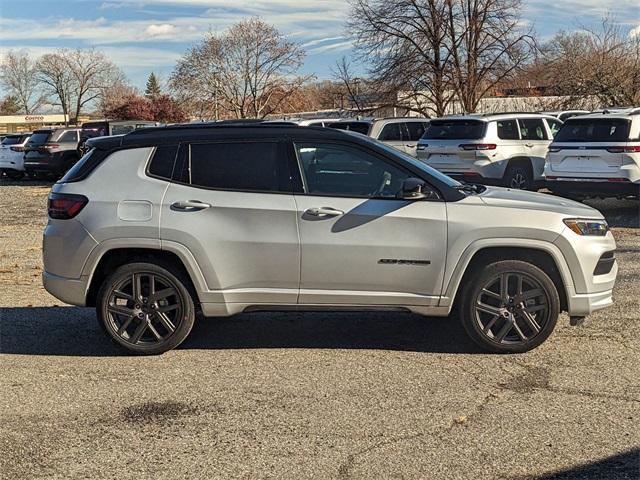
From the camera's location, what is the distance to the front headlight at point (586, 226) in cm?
589

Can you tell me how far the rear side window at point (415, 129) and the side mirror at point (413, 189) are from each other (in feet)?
43.4

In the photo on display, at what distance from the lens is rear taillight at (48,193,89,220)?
19.7ft

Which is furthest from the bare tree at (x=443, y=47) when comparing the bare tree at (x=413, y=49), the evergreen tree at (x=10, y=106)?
the evergreen tree at (x=10, y=106)

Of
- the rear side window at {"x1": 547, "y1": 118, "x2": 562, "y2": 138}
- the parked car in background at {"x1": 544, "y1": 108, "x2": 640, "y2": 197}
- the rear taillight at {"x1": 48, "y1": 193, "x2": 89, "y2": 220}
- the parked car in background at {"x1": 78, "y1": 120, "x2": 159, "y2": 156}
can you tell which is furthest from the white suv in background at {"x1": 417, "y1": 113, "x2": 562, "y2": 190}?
the parked car in background at {"x1": 78, "y1": 120, "x2": 159, "y2": 156}

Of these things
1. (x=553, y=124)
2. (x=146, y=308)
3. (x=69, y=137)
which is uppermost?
(x=553, y=124)

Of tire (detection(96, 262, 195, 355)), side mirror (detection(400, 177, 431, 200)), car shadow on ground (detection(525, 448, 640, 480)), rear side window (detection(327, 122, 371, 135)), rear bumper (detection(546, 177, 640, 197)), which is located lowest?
car shadow on ground (detection(525, 448, 640, 480))

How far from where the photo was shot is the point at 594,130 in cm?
1338

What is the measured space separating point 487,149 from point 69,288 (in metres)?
10.6

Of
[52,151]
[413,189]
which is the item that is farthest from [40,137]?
[413,189]

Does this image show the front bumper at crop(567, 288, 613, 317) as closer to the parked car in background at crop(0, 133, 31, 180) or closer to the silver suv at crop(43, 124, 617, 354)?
the silver suv at crop(43, 124, 617, 354)

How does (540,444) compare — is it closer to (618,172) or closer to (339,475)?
(339,475)

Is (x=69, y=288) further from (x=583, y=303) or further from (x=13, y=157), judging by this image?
(x=13, y=157)

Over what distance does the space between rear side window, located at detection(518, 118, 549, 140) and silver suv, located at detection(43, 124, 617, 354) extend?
10229 mm

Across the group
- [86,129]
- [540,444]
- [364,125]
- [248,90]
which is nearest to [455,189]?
[540,444]
